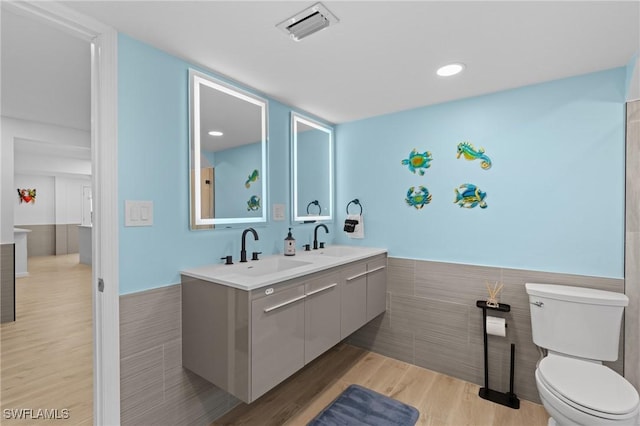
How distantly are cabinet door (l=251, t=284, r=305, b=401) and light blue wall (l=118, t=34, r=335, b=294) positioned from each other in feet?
2.04

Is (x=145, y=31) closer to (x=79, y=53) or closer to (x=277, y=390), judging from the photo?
(x=79, y=53)

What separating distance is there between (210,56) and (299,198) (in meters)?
1.32

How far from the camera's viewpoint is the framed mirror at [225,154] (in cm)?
186

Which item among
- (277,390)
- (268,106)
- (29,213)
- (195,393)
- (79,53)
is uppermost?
(79,53)

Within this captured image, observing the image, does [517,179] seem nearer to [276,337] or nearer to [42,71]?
[276,337]

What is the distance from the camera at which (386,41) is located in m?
1.60

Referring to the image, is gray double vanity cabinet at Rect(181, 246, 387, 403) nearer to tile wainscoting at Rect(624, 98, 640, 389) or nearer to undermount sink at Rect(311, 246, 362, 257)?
undermount sink at Rect(311, 246, 362, 257)

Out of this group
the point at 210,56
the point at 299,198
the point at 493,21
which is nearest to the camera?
the point at 493,21

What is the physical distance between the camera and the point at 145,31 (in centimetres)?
150

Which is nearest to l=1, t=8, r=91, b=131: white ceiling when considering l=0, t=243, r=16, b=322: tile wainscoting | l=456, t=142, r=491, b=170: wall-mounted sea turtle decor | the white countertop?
the white countertop

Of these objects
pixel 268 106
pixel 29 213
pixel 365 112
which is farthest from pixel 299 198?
pixel 29 213

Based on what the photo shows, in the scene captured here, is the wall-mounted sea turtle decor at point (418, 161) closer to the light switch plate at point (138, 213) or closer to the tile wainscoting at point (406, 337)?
the tile wainscoting at point (406, 337)

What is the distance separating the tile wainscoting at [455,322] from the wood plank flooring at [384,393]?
0.13m

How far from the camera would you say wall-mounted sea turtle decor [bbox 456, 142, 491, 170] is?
2.33m
